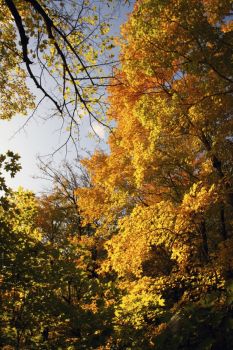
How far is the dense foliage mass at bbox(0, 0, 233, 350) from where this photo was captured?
6.43m

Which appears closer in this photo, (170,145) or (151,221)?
(151,221)

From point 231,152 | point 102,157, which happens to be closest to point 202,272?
point 231,152

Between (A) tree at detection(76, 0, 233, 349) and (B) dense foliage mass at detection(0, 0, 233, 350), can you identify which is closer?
(B) dense foliage mass at detection(0, 0, 233, 350)

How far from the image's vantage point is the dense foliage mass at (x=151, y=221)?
643cm

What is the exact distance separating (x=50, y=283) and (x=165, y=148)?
241 inches

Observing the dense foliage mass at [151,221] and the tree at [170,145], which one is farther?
the tree at [170,145]

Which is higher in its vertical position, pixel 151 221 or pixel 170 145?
pixel 170 145

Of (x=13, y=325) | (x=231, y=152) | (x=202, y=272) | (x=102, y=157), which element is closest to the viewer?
(x=13, y=325)

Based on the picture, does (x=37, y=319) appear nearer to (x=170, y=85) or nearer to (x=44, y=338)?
(x=44, y=338)

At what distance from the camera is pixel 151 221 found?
9.35 metres

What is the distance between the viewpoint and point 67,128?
19.7ft

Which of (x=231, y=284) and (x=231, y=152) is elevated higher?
(x=231, y=152)

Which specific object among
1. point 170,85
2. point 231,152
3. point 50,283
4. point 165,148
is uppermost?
point 170,85

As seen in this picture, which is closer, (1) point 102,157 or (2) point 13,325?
(2) point 13,325
